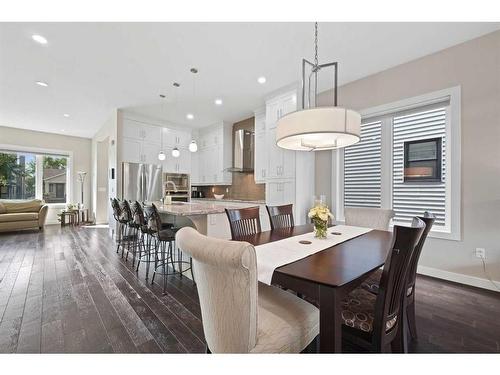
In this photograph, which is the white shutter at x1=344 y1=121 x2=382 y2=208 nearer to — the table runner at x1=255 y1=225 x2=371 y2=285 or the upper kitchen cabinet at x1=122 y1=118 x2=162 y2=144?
the table runner at x1=255 y1=225 x2=371 y2=285

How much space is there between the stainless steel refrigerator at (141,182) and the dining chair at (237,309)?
4.82m

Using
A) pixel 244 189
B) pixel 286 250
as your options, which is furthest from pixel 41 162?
pixel 286 250

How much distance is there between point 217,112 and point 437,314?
5.12 m

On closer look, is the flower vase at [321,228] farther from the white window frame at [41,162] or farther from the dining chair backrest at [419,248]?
the white window frame at [41,162]

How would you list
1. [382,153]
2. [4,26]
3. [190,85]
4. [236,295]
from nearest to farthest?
[236,295] < [4,26] < [382,153] < [190,85]

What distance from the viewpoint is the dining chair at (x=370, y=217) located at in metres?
2.57

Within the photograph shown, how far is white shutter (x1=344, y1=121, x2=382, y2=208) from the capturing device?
3.66 m

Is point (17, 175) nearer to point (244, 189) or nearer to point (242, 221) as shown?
point (244, 189)

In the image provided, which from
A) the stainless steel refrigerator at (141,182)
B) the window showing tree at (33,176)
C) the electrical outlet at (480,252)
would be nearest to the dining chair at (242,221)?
the electrical outlet at (480,252)

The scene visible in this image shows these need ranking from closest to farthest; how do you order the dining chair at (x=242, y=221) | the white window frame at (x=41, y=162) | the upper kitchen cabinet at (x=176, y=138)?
1. the dining chair at (x=242, y=221)
2. the upper kitchen cabinet at (x=176, y=138)
3. the white window frame at (x=41, y=162)

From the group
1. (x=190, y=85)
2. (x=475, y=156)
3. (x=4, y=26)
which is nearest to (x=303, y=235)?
(x=475, y=156)

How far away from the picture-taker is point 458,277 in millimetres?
2773
